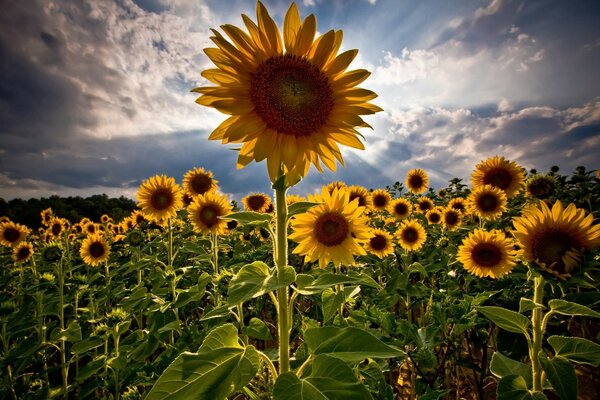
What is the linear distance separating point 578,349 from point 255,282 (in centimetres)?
201

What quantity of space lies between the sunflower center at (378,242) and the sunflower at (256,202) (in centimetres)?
240

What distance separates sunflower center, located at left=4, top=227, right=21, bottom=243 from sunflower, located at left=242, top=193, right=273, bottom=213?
18.2ft

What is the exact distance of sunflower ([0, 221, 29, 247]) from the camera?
7.68 m

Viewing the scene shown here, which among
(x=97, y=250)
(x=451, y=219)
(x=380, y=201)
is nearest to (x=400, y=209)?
(x=380, y=201)

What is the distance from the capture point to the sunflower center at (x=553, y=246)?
2129 millimetres

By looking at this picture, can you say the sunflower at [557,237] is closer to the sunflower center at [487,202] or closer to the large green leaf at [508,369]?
the large green leaf at [508,369]

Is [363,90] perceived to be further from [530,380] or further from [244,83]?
[530,380]

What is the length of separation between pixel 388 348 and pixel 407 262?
13.8ft

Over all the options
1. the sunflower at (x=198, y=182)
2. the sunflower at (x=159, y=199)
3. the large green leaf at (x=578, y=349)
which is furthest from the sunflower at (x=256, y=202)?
the large green leaf at (x=578, y=349)

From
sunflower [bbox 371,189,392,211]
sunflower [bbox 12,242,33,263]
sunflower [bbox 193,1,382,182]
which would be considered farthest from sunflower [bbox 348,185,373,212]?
sunflower [bbox 12,242,33,263]

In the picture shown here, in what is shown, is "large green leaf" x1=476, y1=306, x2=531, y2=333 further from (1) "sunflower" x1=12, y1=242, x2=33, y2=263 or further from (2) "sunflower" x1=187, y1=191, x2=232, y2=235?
(1) "sunflower" x1=12, y1=242, x2=33, y2=263

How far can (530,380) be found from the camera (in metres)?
2.13

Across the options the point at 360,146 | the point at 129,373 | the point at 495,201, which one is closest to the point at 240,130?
the point at 360,146

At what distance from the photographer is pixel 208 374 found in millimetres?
1397
